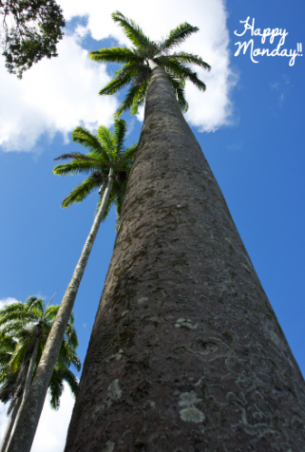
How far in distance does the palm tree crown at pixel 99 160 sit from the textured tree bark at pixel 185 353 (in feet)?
43.0

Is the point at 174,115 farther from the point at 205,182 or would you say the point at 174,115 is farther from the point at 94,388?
the point at 94,388

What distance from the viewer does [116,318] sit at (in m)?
1.36

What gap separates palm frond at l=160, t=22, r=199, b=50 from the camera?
11.6 m

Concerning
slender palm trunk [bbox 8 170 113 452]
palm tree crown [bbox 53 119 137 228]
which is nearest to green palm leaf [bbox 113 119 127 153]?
palm tree crown [bbox 53 119 137 228]

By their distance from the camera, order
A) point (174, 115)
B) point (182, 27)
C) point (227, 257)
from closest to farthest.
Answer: point (227, 257), point (174, 115), point (182, 27)

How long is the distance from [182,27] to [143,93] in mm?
2884

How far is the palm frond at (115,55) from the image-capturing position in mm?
11758

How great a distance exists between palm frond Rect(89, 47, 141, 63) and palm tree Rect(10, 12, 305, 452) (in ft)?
38.9

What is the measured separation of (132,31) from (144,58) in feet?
5.79

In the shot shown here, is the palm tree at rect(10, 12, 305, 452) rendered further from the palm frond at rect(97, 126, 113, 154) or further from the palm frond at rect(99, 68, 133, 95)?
the palm frond at rect(97, 126, 113, 154)

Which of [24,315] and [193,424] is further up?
[24,315]

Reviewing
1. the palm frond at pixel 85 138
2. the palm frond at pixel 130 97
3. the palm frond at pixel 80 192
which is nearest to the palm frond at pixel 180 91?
the palm frond at pixel 130 97

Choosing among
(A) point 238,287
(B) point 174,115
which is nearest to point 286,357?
(A) point 238,287

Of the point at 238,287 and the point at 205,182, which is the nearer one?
the point at 238,287
